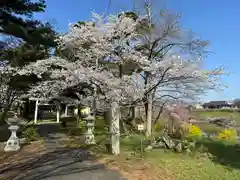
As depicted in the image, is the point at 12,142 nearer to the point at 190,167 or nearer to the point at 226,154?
the point at 190,167

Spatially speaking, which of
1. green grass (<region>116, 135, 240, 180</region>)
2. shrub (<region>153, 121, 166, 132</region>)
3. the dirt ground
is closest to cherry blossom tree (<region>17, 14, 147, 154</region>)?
the dirt ground

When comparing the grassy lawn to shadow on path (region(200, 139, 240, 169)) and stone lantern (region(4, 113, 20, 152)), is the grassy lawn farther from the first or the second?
stone lantern (region(4, 113, 20, 152))

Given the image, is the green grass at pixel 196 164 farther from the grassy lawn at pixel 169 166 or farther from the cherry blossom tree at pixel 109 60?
the cherry blossom tree at pixel 109 60

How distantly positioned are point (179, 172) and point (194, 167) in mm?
922

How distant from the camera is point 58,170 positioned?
6473 mm

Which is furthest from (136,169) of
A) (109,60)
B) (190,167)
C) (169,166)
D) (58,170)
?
(109,60)

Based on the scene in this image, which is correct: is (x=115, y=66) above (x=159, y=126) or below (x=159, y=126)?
Result: above

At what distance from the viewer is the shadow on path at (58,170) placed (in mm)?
5879

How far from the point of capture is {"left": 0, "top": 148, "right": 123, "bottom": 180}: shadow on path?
588 centimetres

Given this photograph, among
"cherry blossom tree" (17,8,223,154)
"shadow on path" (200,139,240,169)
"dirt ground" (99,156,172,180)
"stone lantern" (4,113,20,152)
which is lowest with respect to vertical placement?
"shadow on path" (200,139,240,169)

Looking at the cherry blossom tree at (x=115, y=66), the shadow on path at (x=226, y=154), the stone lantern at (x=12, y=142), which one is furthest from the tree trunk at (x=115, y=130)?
the stone lantern at (x=12, y=142)

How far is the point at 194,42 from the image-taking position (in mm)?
14039

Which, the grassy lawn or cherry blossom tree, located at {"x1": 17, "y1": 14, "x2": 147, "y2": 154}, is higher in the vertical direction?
cherry blossom tree, located at {"x1": 17, "y1": 14, "x2": 147, "y2": 154}

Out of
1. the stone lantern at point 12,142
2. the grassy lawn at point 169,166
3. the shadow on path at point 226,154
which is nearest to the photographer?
the grassy lawn at point 169,166
